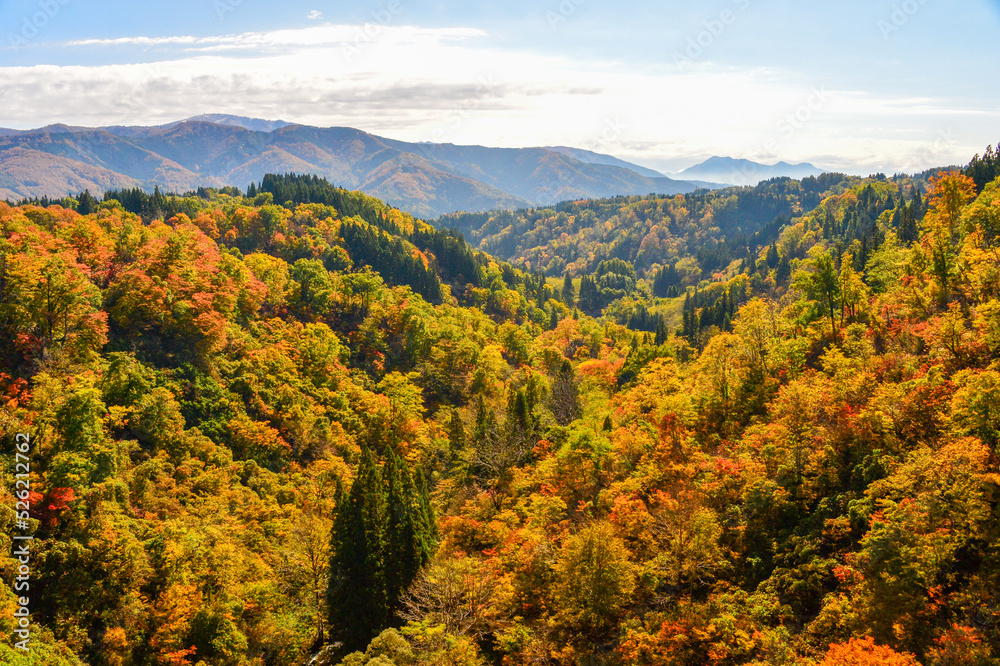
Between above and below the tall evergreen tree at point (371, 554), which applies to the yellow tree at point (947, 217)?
above

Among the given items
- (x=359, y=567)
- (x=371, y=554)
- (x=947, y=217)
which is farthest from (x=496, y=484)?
(x=947, y=217)

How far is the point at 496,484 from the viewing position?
5397 centimetres

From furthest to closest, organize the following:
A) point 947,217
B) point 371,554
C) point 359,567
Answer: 1. point 947,217
2. point 359,567
3. point 371,554

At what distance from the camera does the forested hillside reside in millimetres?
27859

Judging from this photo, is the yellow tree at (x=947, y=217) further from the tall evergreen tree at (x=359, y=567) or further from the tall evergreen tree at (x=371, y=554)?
the tall evergreen tree at (x=359, y=567)

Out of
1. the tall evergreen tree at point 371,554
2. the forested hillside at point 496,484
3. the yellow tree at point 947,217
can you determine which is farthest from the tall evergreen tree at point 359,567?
the yellow tree at point 947,217

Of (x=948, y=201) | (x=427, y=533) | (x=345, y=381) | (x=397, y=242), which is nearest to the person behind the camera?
(x=427, y=533)

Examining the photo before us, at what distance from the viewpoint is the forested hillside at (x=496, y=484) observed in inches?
1097

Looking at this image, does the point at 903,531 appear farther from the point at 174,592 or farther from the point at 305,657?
the point at 174,592

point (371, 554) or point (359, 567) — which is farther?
point (359, 567)

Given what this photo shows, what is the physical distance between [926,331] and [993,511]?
22805mm

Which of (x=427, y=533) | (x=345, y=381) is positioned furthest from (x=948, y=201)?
(x=345, y=381)

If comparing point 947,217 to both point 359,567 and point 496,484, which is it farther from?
point 359,567

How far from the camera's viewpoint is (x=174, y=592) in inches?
1467
